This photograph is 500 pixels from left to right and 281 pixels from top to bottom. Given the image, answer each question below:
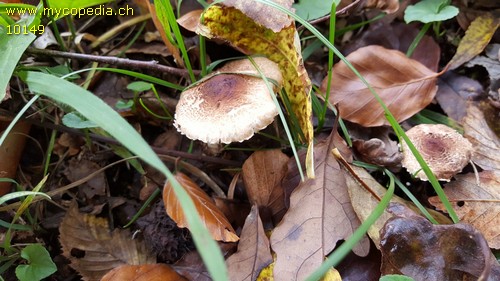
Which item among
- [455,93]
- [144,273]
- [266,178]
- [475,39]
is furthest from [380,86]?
[144,273]

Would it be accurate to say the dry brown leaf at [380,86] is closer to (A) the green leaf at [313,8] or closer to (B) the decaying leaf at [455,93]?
(B) the decaying leaf at [455,93]

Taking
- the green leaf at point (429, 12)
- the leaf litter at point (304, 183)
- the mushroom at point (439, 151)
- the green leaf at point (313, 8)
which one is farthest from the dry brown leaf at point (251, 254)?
the green leaf at point (429, 12)

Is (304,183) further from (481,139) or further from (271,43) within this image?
(481,139)

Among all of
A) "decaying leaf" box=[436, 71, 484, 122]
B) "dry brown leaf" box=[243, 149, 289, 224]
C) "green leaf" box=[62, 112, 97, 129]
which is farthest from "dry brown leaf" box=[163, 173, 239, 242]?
"decaying leaf" box=[436, 71, 484, 122]

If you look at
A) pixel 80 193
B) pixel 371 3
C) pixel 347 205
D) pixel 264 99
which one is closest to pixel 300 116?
pixel 264 99

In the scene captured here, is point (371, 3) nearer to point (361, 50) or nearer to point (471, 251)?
point (361, 50)

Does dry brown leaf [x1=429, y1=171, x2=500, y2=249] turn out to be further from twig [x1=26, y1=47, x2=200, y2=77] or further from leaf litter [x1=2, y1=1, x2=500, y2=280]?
twig [x1=26, y1=47, x2=200, y2=77]
